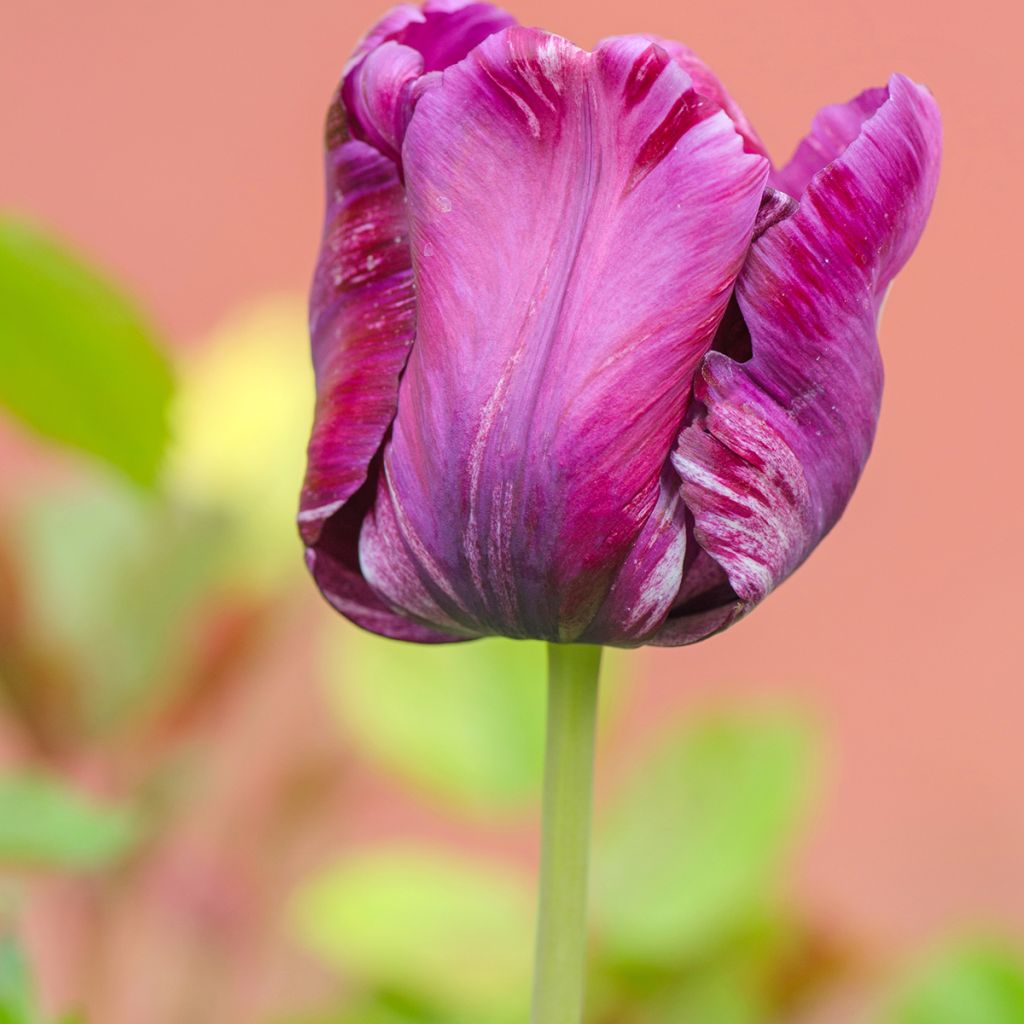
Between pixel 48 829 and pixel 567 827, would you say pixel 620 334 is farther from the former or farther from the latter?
pixel 48 829

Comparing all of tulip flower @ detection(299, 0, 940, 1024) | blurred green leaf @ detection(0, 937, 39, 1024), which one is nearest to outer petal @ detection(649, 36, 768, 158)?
tulip flower @ detection(299, 0, 940, 1024)

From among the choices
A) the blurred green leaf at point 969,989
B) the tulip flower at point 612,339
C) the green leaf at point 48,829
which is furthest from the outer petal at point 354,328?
the blurred green leaf at point 969,989

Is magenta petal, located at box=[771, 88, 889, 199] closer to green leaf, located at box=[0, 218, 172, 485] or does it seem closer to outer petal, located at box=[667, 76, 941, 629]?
outer petal, located at box=[667, 76, 941, 629]

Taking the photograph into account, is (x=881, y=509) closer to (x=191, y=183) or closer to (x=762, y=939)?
(x=762, y=939)

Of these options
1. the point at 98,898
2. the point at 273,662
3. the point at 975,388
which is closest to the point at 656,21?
the point at 975,388

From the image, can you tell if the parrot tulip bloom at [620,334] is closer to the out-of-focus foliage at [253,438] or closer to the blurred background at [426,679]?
the blurred background at [426,679]

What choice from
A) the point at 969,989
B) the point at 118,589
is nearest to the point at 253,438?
the point at 118,589
